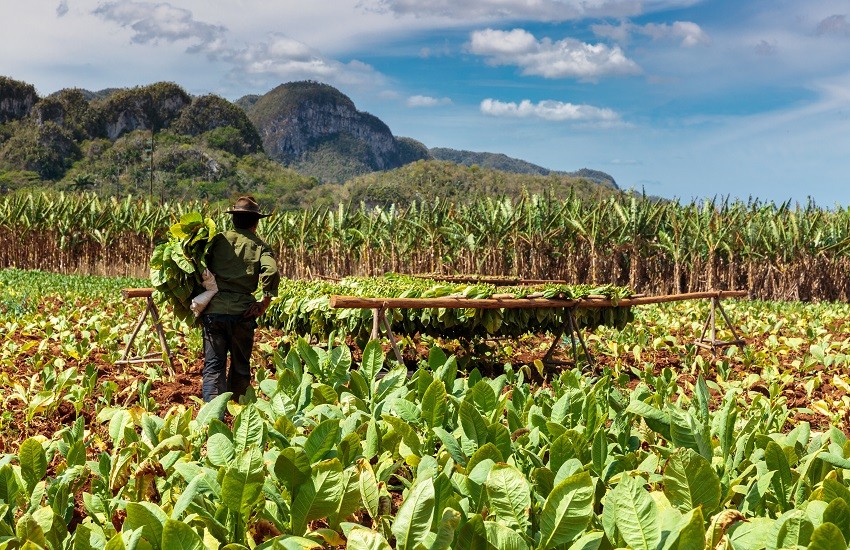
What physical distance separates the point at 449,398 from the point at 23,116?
119m

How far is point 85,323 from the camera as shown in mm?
10555

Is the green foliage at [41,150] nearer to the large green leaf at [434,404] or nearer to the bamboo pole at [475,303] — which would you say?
the bamboo pole at [475,303]

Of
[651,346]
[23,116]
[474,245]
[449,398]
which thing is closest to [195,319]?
[449,398]

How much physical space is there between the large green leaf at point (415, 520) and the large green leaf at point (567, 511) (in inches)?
10.7

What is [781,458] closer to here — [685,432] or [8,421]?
[685,432]

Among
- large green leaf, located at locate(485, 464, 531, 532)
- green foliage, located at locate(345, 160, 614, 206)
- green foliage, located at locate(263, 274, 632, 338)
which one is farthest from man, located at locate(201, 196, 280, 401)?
green foliage, located at locate(345, 160, 614, 206)

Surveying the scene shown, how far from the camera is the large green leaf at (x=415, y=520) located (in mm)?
1661

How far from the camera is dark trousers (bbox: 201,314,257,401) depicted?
6.24m

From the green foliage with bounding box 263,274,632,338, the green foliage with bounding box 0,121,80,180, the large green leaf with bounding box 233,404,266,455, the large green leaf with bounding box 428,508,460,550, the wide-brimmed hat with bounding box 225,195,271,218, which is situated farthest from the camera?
the green foliage with bounding box 0,121,80,180

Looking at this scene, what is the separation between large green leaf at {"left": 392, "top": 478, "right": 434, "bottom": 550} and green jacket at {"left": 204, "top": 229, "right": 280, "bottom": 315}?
186 inches

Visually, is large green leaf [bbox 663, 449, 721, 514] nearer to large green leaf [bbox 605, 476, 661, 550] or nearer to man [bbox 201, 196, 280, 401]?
large green leaf [bbox 605, 476, 661, 550]

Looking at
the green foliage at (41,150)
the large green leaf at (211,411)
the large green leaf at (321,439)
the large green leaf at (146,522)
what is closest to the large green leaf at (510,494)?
the large green leaf at (321,439)

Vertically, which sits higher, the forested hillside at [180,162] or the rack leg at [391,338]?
the forested hillside at [180,162]

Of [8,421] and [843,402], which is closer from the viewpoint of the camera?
→ [8,421]
